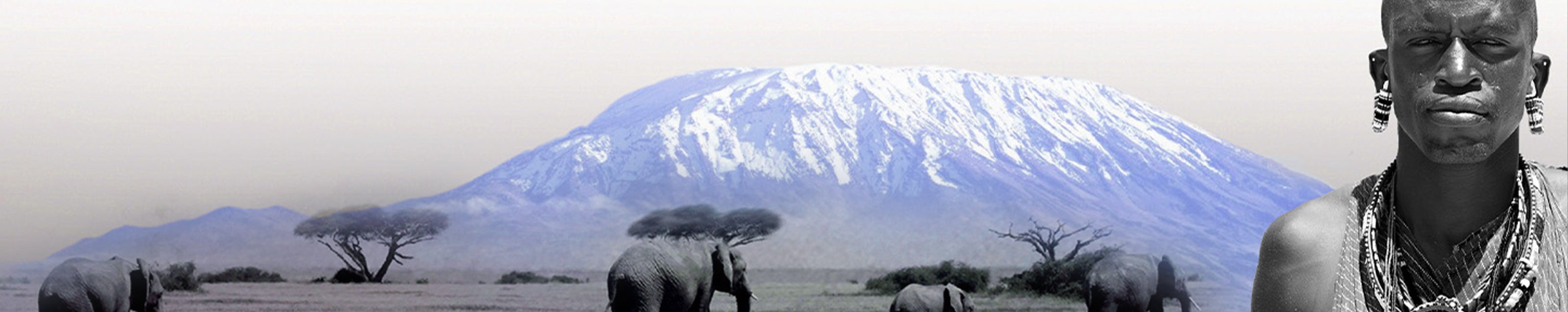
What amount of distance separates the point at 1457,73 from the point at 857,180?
77171mm

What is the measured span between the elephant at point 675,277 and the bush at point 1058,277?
22911 millimetres

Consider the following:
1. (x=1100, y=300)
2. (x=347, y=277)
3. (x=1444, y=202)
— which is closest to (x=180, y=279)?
(x=347, y=277)

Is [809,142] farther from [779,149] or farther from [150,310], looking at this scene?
[150,310]

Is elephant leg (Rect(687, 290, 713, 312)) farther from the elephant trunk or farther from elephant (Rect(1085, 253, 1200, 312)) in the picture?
elephant (Rect(1085, 253, 1200, 312))

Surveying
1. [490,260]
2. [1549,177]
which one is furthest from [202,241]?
[1549,177]

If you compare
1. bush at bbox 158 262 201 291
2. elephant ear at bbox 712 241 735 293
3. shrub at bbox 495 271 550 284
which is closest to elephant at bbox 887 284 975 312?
elephant ear at bbox 712 241 735 293

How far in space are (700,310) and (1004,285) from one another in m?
24.6

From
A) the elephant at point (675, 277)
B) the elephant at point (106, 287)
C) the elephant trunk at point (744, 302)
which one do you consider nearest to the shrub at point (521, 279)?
the elephant at point (106, 287)

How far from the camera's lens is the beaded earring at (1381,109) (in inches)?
142

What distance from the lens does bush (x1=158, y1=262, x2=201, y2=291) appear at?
201ft

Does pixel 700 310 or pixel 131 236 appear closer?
pixel 700 310

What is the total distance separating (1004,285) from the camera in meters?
57.0

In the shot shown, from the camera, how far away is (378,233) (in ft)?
221

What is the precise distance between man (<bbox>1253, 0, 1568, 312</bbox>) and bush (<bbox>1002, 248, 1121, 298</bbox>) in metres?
51.4
